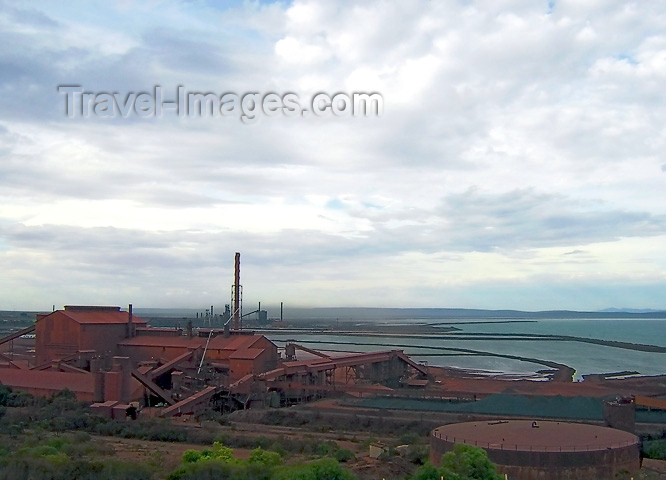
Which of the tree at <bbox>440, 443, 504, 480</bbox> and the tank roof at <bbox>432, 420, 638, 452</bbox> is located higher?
the tree at <bbox>440, 443, 504, 480</bbox>

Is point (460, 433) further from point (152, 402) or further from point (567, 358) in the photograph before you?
point (567, 358)

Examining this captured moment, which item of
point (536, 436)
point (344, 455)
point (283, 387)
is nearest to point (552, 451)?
point (536, 436)

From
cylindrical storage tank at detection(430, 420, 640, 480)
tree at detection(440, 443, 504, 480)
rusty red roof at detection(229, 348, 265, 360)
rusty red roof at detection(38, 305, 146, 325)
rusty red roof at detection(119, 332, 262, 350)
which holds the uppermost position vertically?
rusty red roof at detection(38, 305, 146, 325)

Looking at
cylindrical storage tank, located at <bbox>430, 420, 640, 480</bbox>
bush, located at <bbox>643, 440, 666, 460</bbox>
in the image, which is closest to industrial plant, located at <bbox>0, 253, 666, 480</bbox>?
cylindrical storage tank, located at <bbox>430, 420, 640, 480</bbox>

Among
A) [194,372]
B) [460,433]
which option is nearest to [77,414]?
[194,372]

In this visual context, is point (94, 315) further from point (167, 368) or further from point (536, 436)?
point (536, 436)

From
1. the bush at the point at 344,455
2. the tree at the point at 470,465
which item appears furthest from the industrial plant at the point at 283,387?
the tree at the point at 470,465

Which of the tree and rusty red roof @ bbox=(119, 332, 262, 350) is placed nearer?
the tree

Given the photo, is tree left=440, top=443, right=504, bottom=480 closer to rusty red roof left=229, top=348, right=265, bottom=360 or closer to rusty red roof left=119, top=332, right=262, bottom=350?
rusty red roof left=229, top=348, right=265, bottom=360
